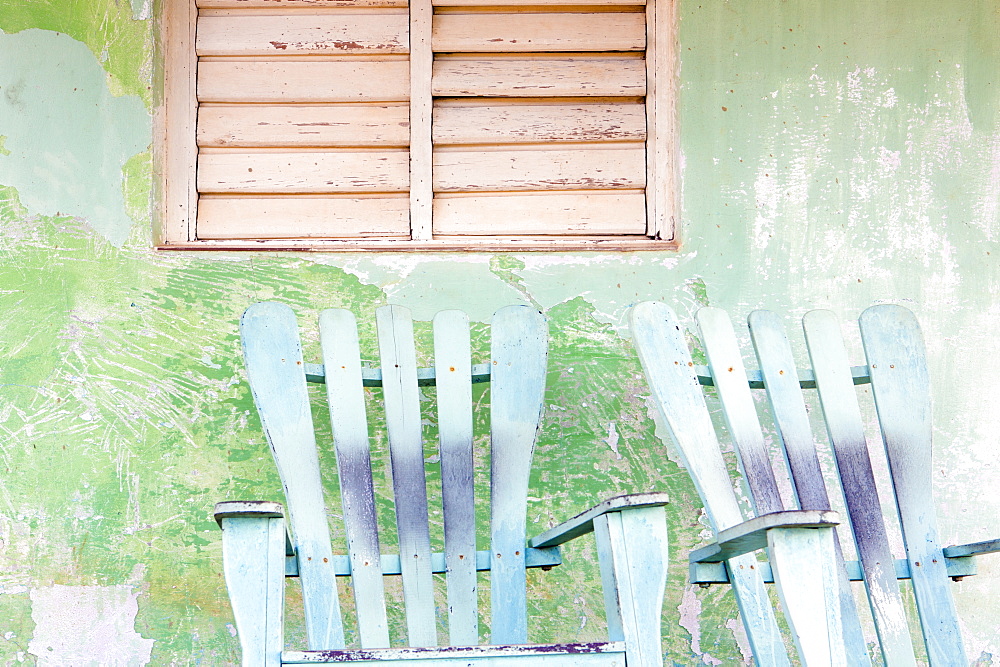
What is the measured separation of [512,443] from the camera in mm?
2166

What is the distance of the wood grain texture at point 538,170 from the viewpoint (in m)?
2.60

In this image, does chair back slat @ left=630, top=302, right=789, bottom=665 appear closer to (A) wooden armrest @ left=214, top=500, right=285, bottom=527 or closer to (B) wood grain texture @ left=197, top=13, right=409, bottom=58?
(A) wooden armrest @ left=214, top=500, right=285, bottom=527

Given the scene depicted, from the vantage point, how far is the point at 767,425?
247 cm

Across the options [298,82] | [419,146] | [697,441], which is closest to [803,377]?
[697,441]

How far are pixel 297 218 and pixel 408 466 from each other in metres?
0.82

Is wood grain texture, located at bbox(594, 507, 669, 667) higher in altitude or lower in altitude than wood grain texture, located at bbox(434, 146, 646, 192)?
lower

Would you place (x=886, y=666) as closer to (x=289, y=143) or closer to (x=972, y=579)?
(x=972, y=579)

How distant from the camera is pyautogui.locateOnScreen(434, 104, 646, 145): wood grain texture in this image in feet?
8.53

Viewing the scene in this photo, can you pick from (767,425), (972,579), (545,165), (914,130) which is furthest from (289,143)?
(972,579)

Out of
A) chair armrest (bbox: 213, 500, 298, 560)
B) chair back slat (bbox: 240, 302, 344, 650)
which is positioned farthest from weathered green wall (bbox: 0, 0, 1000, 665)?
chair armrest (bbox: 213, 500, 298, 560)

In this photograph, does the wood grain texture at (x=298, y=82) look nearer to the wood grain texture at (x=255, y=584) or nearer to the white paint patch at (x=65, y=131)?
the white paint patch at (x=65, y=131)

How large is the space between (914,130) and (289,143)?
1643 mm

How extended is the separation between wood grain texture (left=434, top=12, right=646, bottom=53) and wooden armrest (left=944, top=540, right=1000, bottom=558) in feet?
4.81

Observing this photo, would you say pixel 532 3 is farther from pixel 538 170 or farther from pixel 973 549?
pixel 973 549
